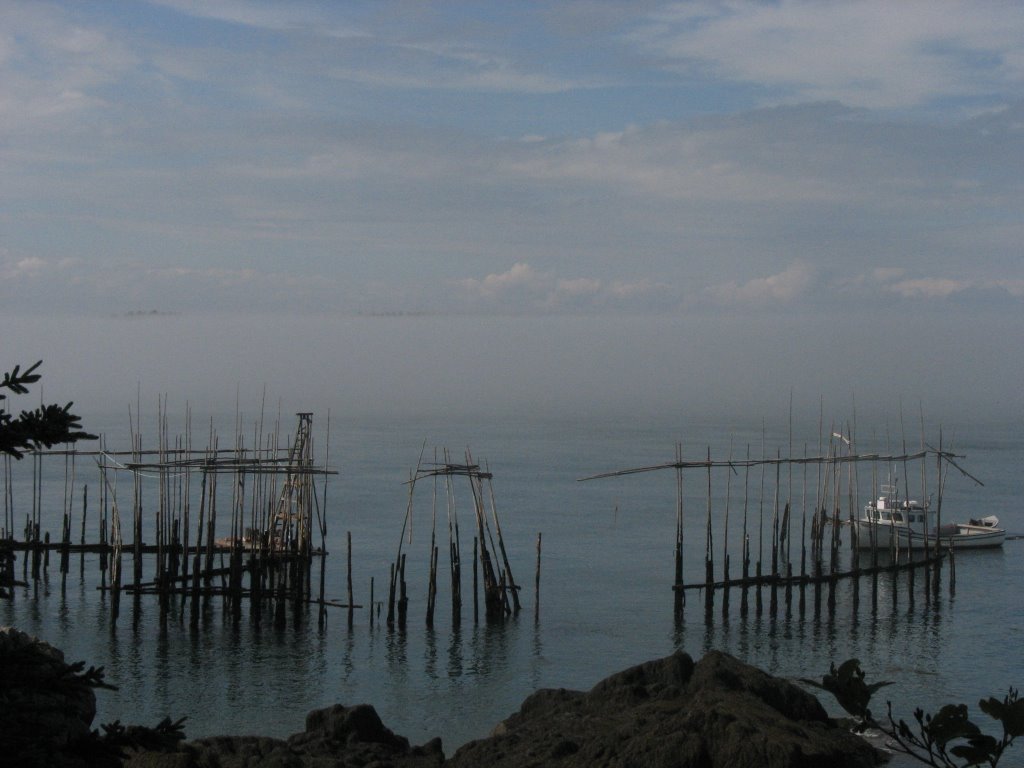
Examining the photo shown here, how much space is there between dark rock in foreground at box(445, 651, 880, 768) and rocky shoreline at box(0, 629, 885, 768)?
19 mm

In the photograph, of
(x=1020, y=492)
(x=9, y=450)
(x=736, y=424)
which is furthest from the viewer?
(x=736, y=424)

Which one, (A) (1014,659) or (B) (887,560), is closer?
(A) (1014,659)

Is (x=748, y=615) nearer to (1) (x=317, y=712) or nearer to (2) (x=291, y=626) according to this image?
(2) (x=291, y=626)

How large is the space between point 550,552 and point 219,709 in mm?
21863

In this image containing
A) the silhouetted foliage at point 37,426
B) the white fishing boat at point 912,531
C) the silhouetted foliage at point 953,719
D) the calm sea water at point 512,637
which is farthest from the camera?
the white fishing boat at point 912,531

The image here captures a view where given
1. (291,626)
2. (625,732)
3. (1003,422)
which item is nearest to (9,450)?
(625,732)

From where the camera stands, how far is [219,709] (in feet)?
69.8

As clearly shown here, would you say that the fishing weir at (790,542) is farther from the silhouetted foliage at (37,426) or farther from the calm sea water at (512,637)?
the silhouetted foliage at (37,426)

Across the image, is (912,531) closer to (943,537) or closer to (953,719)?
(943,537)

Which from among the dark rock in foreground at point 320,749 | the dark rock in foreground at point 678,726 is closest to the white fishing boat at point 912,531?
the dark rock in foreground at point 678,726

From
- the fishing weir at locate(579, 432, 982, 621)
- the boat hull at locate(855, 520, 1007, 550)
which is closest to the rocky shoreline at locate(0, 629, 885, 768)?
the fishing weir at locate(579, 432, 982, 621)

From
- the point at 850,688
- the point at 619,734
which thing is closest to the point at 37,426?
the point at 850,688

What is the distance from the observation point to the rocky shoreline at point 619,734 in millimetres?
15617

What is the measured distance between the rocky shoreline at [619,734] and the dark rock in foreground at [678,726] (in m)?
0.02
